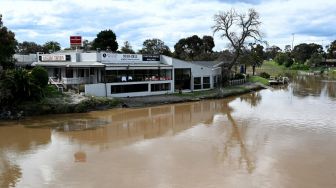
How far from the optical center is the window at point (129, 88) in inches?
1419

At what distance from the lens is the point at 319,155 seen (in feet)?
62.1

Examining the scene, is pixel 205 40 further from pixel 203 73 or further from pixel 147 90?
pixel 147 90

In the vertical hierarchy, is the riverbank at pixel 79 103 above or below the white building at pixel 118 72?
below

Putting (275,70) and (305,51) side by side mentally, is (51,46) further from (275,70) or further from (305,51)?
(305,51)

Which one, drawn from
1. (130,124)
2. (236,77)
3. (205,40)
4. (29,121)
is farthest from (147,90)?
(205,40)

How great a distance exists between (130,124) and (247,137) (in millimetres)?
8766

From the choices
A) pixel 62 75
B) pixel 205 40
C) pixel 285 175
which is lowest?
pixel 285 175

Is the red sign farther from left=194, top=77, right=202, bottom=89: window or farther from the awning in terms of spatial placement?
left=194, top=77, right=202, bottom=89: window

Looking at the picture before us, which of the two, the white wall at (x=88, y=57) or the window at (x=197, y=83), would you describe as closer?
the white wall at (x=88, y=57)

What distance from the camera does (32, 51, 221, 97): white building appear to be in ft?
116

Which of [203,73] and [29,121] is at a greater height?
[203,73]

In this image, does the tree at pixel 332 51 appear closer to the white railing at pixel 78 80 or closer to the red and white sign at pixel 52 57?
the white railing at pixel 78 80

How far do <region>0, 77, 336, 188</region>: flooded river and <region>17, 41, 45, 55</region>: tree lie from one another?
137 ft

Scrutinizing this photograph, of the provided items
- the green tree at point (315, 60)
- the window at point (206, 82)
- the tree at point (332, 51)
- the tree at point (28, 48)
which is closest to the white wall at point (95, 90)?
the window at point (206, 82)
